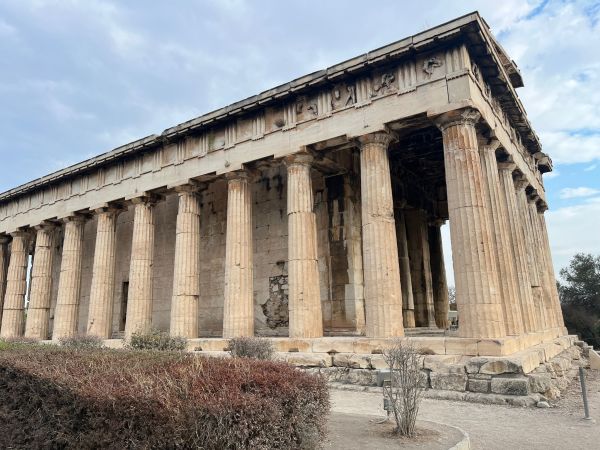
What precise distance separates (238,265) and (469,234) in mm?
7515

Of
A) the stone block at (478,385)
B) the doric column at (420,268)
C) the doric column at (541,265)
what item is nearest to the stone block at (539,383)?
the stone block at (478,385)

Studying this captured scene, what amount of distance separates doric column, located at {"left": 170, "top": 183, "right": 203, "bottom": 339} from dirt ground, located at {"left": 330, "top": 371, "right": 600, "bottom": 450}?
24.4 feet

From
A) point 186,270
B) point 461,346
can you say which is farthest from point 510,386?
point 186,270

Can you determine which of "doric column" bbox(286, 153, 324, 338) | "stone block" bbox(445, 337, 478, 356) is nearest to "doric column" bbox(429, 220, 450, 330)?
"doric column" bbox(286, 153, 324, 338)

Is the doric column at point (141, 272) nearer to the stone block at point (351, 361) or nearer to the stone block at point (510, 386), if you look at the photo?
the stone block at point (351, 361)

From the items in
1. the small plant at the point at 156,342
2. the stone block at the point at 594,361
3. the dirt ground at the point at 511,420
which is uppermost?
the small plant at the point at 156,342

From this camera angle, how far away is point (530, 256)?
16906 mm

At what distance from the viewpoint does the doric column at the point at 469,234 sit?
34.8 feet

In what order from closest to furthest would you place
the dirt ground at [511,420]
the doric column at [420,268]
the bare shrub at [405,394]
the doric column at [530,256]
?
the bare shrub at [405,394], the dirt ground at [511,420], the doric column at [530,256], the doric column at [420,268]

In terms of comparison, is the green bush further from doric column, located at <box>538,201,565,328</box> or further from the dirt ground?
doric column, located at <box>538,201,565,328</box>

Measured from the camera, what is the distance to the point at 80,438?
14.5ft

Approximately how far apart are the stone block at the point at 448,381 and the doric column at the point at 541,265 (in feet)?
29.2

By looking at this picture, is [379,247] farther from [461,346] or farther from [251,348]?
[251,348]

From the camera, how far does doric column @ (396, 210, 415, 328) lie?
19.2 metres
